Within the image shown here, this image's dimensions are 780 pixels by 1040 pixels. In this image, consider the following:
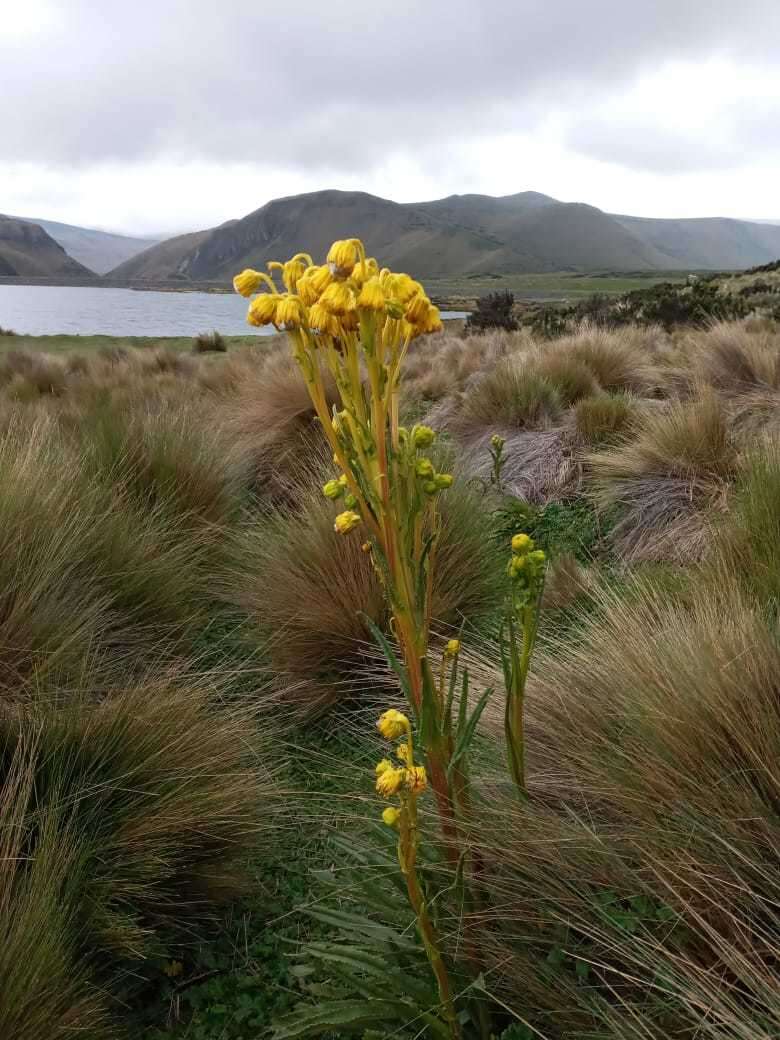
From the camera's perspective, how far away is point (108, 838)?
180 cm

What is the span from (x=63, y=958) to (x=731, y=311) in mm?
16457

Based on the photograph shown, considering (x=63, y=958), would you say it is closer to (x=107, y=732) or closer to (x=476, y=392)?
(x=107, y=732)

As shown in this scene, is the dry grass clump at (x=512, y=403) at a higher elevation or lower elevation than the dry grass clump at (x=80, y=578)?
higher

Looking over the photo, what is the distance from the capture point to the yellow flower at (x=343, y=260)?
1.23 metres

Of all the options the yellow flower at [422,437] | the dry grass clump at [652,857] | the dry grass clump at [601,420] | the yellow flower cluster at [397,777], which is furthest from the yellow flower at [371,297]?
the dry grass clump at [601,420]

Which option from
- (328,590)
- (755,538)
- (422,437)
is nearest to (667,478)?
(755,538)

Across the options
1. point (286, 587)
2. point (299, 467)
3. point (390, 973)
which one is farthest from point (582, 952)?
point (299, 467)

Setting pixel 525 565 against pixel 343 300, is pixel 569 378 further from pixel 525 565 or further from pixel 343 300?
pixel 343 300

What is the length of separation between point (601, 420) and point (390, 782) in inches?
186

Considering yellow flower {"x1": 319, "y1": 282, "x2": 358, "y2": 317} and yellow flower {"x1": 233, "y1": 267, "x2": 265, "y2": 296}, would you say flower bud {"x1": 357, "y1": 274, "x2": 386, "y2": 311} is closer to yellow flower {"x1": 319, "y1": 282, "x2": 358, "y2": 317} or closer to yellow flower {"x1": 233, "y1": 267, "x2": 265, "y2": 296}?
yellow flower {"x1": 319, "y1": 282, "x2": 358, "y2": 317}

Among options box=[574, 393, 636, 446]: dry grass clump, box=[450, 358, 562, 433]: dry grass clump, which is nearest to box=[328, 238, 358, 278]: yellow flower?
box=[574, 393, 636, 446]: dry grass clump

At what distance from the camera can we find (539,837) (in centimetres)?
153

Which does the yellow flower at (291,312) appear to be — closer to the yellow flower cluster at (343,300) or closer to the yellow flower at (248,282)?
the yellow flower cluster at (343,300)

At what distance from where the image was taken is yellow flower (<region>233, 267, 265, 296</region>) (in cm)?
144
